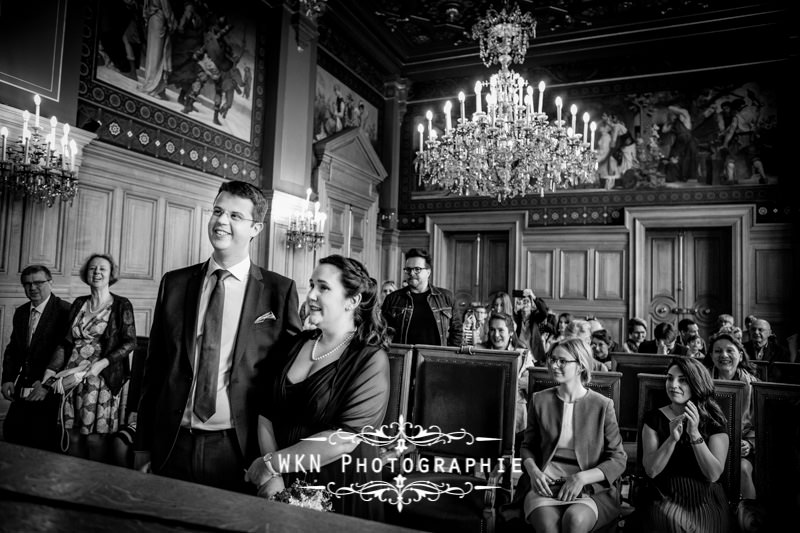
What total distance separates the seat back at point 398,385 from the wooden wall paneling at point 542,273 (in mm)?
7372

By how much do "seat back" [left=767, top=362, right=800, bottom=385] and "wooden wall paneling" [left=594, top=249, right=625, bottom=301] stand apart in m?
5.58

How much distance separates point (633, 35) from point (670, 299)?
15.3 ft

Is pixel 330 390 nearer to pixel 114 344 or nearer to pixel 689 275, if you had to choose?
pixel 114 344

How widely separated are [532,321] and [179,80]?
511 cm

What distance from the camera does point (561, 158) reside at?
19.4 feet

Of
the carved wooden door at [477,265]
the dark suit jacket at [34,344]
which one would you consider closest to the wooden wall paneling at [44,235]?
the dark suit jacket at [34,344]

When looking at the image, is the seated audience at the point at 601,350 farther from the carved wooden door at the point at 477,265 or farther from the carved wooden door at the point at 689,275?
the carved wooden door at the point at 477,265

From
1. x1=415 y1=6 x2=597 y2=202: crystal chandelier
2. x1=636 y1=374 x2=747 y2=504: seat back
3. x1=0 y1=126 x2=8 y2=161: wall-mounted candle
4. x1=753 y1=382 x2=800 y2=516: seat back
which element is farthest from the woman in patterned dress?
x1=753 y1=382 x2=800 y2=516: seat back

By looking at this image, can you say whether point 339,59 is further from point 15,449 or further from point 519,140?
point 15,449

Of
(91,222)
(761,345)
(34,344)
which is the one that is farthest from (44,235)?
(761,345)

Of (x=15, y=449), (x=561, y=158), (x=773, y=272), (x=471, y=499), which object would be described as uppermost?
(x=561, y=158)

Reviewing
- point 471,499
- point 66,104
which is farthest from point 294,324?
point 66,104

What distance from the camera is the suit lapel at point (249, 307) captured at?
6.11 ft

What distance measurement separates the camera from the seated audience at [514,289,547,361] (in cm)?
593
